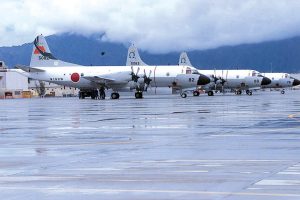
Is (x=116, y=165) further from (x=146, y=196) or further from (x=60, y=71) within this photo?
(x=60, y=71)

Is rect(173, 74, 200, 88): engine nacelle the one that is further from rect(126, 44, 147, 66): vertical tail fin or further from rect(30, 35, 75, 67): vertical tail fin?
→ rect(126, 44, 147, 66): vertical tail fin

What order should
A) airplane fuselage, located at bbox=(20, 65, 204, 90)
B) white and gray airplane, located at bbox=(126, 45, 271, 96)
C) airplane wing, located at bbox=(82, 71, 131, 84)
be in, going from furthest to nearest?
1. white and gray airplane, located at bbox=(126, 45, 271, 96)
2. airplane wing, located at bbox=(82, 71, 131, 84)
3. airplane fuselage, located at bbox=(20, 65, 204, 90)

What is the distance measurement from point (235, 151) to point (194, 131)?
7.21 metres

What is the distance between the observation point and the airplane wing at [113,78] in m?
89.1

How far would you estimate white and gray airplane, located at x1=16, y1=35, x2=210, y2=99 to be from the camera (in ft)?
291

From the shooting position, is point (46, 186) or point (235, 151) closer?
point (46, 186)

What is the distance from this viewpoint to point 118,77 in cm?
8988

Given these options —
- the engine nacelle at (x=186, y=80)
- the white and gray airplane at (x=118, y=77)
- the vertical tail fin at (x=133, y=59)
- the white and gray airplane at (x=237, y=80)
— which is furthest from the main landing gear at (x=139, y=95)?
the vertical tail fin at (x=133, y=59)

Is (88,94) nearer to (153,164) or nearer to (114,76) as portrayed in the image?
(114,76)

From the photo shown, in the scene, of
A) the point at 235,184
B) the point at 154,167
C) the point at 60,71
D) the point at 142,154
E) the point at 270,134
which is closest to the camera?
the point at 235,184

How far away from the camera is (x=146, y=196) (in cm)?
1062

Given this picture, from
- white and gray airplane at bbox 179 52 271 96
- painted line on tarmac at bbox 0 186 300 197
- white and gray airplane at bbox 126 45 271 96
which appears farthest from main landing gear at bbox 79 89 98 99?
painted line on tarmac at bbox 0 186 300 197

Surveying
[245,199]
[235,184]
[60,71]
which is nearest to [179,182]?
[235,184]

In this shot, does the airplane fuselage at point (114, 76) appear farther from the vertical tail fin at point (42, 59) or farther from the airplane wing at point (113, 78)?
the vertical tail fin at point (42, 59)
